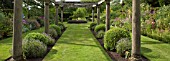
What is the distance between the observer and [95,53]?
864cm

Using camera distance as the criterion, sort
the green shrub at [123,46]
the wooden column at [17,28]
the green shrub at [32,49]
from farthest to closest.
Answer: the green shrub at [123,46] → the green shrub at [32,49] → the wooden column at [17,28]

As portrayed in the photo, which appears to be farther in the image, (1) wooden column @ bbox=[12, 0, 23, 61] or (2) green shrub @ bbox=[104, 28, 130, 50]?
(2) green shrub @ bbox=[104, 28, 130, 50]

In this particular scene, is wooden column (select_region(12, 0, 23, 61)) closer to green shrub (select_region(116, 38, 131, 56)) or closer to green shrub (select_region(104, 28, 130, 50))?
green shrub (select_region(116, 38, 131, 56))

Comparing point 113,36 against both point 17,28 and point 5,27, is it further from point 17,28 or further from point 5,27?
point 5,27

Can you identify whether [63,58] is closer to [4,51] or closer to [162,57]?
[4,51]

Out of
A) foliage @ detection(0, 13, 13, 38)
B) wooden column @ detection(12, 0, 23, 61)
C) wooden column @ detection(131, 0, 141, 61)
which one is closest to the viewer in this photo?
wooden column @ detection(12, 0, 23, 61)

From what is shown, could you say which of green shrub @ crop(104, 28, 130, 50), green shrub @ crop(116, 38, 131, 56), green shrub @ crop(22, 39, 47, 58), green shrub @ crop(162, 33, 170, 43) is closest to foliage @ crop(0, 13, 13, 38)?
green shrub @ crop(22, 39, 47, 58)

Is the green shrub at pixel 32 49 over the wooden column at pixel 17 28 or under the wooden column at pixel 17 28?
under

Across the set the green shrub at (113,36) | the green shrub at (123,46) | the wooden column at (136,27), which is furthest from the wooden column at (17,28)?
the green shrub at (113,36)

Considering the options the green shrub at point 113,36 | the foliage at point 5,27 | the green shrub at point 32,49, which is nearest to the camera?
the green shrub at point 32,49

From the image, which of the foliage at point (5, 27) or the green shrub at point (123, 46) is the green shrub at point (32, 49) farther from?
the foliage at point (5, 27)

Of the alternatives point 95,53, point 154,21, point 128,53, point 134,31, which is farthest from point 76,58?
point 154,21

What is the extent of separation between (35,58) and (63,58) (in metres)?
1.05

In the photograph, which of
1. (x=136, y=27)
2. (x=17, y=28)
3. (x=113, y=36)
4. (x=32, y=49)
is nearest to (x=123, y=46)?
(x=113, y=36)
